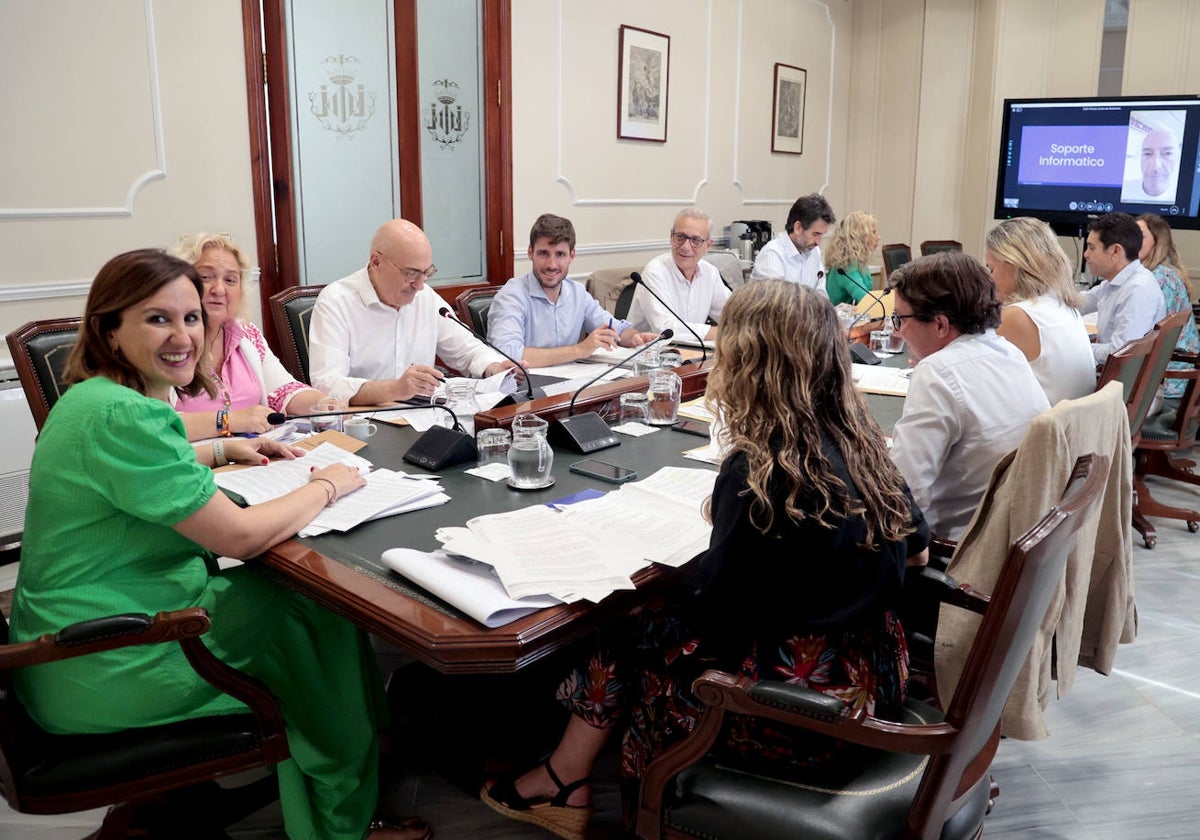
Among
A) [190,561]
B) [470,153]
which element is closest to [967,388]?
[190,561]

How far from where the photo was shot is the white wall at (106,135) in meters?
3.02

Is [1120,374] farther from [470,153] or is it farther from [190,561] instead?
[470,153]

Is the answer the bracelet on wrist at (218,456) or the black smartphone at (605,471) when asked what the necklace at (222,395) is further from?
the black smartphone at (605,471)

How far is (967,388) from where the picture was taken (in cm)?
189

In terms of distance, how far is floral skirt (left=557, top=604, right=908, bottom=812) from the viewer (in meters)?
1.34

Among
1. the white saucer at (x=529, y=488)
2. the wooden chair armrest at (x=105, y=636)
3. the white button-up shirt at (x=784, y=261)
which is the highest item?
the white button-up shirt at (x=784, y=261)

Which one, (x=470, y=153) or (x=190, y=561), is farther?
(x=470, y=153)

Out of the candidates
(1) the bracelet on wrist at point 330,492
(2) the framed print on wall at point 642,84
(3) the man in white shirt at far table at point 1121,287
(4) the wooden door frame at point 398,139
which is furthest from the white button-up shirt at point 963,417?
(2) the framed print on wall at point 642,84

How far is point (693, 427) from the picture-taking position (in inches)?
89.7

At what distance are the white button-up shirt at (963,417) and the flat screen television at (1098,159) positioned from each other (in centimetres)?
473

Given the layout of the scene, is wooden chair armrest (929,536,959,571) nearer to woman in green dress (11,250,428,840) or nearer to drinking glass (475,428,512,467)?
drinking glass (475,428,512,467)

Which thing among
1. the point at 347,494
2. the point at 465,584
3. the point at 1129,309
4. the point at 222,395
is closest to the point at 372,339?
the point at 222,395

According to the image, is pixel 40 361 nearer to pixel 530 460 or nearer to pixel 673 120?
pixel 530 460

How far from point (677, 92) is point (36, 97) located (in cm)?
351
